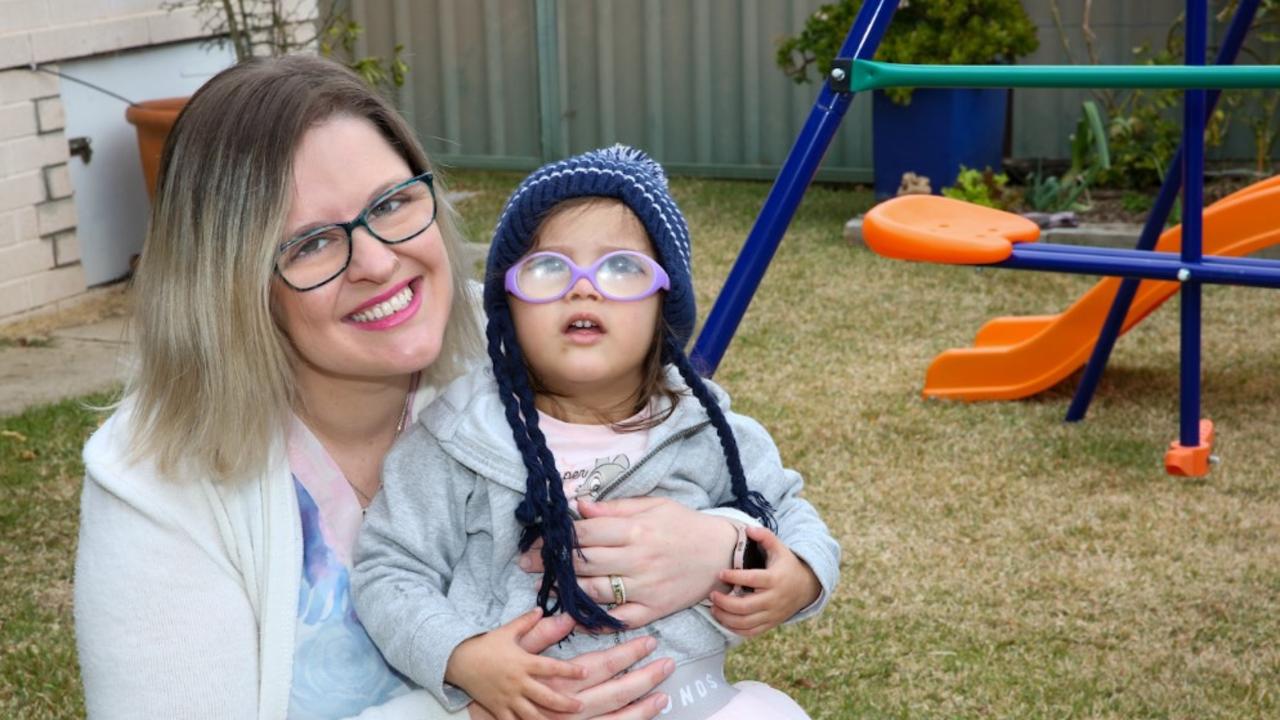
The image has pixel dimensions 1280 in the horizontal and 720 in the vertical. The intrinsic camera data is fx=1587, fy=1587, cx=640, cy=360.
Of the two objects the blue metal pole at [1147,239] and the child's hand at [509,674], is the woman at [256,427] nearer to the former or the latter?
the child's hand at [509,674]

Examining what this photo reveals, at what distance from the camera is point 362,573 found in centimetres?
178

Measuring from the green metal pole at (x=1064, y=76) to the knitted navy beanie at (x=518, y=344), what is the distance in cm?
100

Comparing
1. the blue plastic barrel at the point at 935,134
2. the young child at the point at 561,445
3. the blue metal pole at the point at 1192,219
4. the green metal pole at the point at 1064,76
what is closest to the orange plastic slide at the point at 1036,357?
the blue metal pole at the point at 1192,219

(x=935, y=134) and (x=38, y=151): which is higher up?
(x=38, y=151)

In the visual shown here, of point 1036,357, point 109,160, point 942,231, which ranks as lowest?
point 1036,357

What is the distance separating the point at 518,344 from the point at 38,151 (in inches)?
178

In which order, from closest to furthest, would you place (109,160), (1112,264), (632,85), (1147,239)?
(1112,264) < (1147,239) < (109,160) < (632,85)

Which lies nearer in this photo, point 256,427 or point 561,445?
point 256,427

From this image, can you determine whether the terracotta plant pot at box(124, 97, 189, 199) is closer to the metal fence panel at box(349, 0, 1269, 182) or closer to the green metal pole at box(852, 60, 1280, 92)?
the metal fence panel at box(349, 0, 1269, 182)

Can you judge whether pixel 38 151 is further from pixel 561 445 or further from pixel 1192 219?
pixel 561 445

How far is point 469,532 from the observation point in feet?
6.04

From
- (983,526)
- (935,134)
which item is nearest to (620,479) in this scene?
(983,526)

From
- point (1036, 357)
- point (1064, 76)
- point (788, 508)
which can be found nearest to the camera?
point (788, 508)

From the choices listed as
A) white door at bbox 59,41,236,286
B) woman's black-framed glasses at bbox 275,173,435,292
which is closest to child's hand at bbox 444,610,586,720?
woman's black-framed glasses at bbox 275,173,435,292
